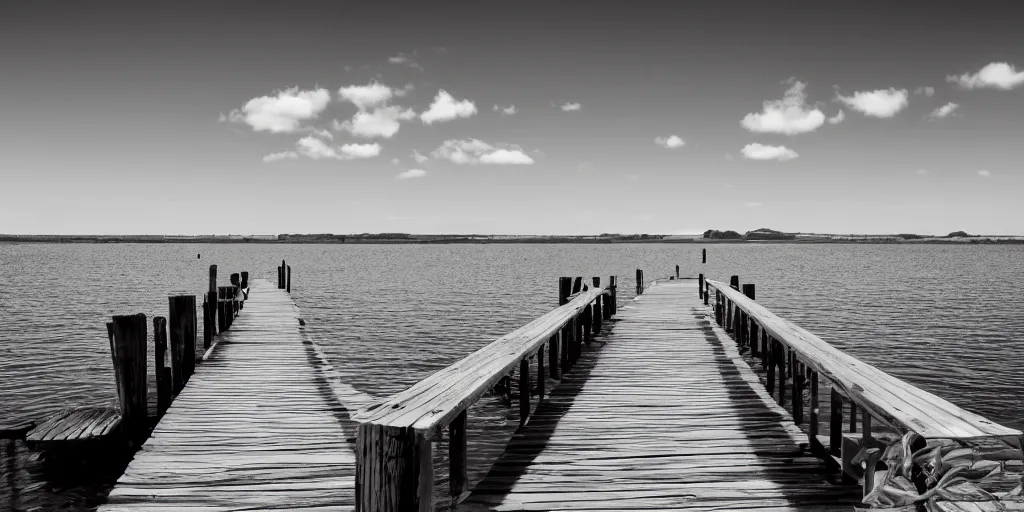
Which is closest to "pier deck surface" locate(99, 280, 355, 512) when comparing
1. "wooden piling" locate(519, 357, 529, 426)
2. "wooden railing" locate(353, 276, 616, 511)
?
"wooden railing" locate(353, 276, 616, 511)

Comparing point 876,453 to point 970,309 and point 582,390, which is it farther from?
point 970,309

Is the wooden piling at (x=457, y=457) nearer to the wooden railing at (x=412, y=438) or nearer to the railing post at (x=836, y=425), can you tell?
the wooden railing at (x=412, y=438)

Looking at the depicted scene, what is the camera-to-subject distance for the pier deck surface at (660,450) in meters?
4.97

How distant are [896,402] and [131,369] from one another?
8953mm

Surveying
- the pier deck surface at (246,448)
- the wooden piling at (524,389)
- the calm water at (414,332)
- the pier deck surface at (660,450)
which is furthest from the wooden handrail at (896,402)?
the calm water at (414,332)

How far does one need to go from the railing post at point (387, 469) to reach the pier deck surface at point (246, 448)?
2.39 metres

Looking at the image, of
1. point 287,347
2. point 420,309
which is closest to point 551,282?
point 420,309

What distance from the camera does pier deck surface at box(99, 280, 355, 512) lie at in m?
5.48

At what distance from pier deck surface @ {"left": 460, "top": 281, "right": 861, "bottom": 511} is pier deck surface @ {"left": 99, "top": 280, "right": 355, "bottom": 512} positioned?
1.65 metres

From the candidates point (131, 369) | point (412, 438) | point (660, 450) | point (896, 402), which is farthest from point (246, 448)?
point (896, 402)

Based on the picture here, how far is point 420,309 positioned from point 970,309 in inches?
920

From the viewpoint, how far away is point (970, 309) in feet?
91.6

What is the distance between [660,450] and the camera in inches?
239

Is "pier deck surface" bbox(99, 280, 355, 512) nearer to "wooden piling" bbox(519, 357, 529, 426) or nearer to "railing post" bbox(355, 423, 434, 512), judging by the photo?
"wooden piling" bbox(519, 357, 529, 426)
